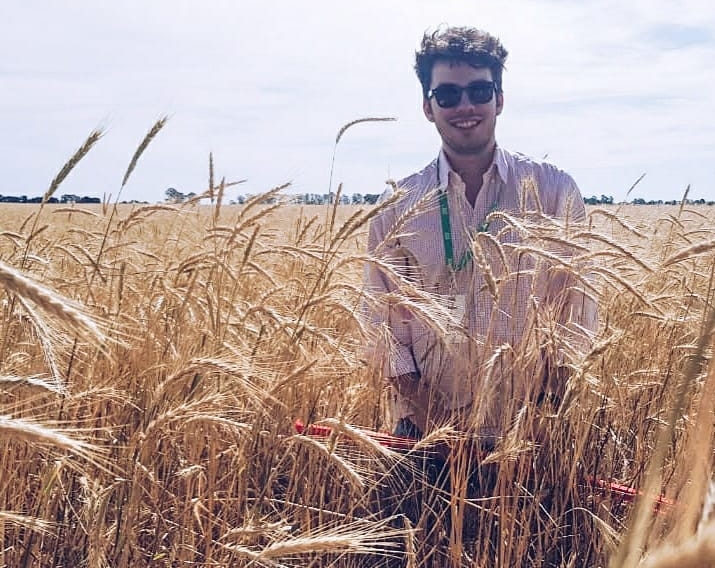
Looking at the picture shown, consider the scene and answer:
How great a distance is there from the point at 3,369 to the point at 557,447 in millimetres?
1493

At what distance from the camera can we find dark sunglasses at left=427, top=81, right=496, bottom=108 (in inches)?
114

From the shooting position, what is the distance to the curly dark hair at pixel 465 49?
2.90 meters

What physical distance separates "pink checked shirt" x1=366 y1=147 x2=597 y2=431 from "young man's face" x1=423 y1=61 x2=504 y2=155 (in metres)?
0.11

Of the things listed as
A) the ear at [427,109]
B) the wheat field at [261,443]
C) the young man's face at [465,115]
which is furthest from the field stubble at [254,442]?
the ear at [427,109]

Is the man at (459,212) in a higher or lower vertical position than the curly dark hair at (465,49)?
lower

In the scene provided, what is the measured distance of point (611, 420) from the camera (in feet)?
8.07

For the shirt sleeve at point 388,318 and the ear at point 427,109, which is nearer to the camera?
the shirt sleeve at point 388,318

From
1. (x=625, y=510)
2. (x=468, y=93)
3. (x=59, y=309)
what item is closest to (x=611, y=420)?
(x=625, y=510)

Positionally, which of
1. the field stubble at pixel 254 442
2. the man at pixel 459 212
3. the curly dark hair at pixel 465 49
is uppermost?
the curly dark hair at pixel 465 49

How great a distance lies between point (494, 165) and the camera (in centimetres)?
297

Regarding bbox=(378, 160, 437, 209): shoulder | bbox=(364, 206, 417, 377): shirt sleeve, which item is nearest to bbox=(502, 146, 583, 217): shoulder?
bbox=(378, 160, 437, 209): shoulder

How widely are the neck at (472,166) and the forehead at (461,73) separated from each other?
275mm

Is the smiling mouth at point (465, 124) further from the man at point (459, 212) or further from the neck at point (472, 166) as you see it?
the neck at point (472, 166)

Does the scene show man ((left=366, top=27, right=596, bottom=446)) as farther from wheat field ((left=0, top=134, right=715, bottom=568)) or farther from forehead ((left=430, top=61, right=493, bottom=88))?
wheat field ((left=0, top=134, right=715, bottom=568))
